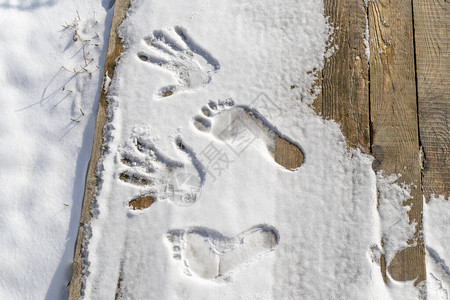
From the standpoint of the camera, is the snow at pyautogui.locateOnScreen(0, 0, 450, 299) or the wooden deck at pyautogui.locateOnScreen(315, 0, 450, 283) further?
the wooden deck at pyautogui.locateOnScreen(315, 0, 450, 283)

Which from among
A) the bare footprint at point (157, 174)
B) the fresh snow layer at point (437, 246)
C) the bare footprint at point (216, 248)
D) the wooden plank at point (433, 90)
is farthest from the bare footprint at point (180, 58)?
the fresh snow layer at point (437, 246)

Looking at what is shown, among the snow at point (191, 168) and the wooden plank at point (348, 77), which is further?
the wooden plank at point (348, 77)

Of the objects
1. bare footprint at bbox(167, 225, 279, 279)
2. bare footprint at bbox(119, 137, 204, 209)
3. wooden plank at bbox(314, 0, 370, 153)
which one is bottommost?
bare footprint at bbox(167, 225, 279, 279)

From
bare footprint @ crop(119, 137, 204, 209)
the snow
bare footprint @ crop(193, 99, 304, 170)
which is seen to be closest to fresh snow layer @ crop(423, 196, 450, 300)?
the snow

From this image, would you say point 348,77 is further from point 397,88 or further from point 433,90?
point 433,90

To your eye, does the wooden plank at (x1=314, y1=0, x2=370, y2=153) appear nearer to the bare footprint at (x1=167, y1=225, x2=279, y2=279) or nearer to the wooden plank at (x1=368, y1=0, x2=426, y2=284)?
the wooden plank at (x1=368, y1=0, x2=426, y2=284)

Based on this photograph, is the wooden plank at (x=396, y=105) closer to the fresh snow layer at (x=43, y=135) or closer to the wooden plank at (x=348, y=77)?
the wooden plank at (x=348, y=77)

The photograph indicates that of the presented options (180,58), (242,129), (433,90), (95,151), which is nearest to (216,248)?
(242,129)
